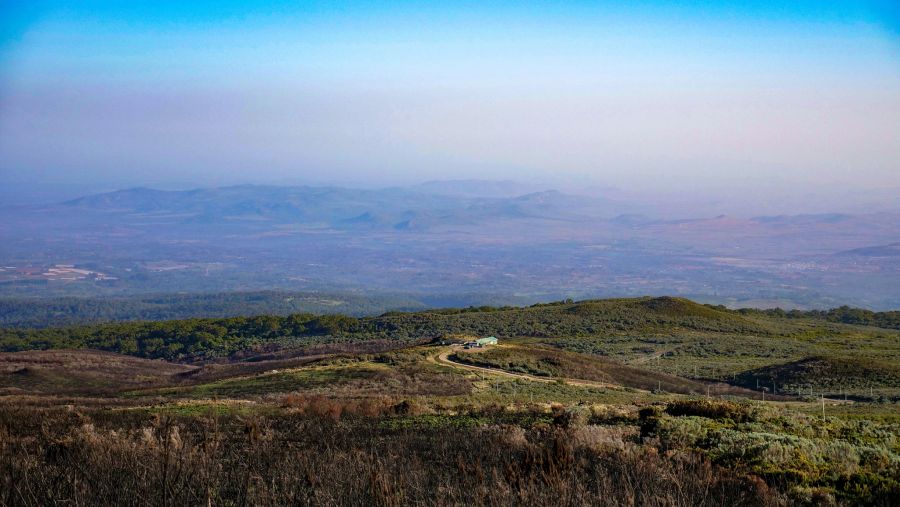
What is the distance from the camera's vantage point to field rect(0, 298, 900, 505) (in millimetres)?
7773

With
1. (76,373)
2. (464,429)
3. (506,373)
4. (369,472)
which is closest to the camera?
(369,472)

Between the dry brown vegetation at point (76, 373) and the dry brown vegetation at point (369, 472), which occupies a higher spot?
the dry brown vegetation at point (369, 472)

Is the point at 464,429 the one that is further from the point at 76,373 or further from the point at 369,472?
the point at 76,373

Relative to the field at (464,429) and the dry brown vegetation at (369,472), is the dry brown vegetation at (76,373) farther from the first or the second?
the dry brown vegetation at (369,472)

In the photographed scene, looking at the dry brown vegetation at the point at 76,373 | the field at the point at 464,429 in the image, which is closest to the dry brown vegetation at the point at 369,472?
the field at the point at 464,429

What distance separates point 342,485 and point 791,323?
62.5 meters

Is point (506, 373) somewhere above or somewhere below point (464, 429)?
below

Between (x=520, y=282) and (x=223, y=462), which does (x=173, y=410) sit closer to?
(x=223, y=462)

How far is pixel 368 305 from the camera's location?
11206cm

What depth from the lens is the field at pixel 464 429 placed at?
7773 mm

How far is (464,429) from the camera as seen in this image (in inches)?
553

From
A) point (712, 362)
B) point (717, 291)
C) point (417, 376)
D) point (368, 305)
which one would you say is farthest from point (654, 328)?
point (717, 291)

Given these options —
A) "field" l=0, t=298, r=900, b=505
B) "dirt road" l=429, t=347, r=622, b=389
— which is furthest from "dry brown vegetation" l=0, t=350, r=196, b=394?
"dirt road" l=429, t=347, r=622, b=389

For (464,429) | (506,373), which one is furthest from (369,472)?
(506,373)
